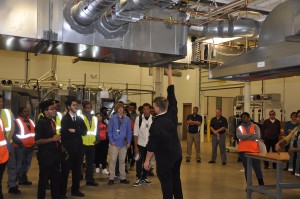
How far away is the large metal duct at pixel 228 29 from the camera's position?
645 centimetres

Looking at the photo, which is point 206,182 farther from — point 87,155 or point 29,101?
point 29,101

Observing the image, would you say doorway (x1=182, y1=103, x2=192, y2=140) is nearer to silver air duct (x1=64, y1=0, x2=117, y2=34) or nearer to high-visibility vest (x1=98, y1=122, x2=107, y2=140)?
high-visibility vest (x1=98, y1=122, x2=107, y2=140)

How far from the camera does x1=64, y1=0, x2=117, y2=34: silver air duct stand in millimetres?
4660

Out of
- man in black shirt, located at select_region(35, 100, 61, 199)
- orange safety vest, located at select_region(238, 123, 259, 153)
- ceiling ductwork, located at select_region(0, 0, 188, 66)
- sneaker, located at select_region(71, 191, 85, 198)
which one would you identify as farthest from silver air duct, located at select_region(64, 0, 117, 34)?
orange safety vest, located at select_region(238, 123, 259, 153)

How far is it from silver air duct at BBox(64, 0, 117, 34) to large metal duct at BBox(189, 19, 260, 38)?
6.66 feet

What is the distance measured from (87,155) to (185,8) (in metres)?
3.09

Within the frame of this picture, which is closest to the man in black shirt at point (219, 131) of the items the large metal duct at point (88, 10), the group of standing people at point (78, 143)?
the group of standing people at point (78, 143)

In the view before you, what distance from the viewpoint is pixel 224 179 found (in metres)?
7.59

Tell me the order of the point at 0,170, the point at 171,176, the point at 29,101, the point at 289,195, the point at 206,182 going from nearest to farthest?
the point at 171,176 < the point at 0,170 < the point at 289,195 < the point at 206,182 < the point at 29,101

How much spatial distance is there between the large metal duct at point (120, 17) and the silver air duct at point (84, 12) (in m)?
0.16

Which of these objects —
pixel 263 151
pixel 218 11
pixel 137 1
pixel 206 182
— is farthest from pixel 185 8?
pixel 206 182

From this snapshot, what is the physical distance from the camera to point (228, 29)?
257 inches

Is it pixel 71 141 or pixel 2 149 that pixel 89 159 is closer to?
pixel 71 141

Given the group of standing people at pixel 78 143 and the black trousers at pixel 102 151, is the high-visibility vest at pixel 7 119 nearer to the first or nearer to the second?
the group of standing people at pixel 78 143
